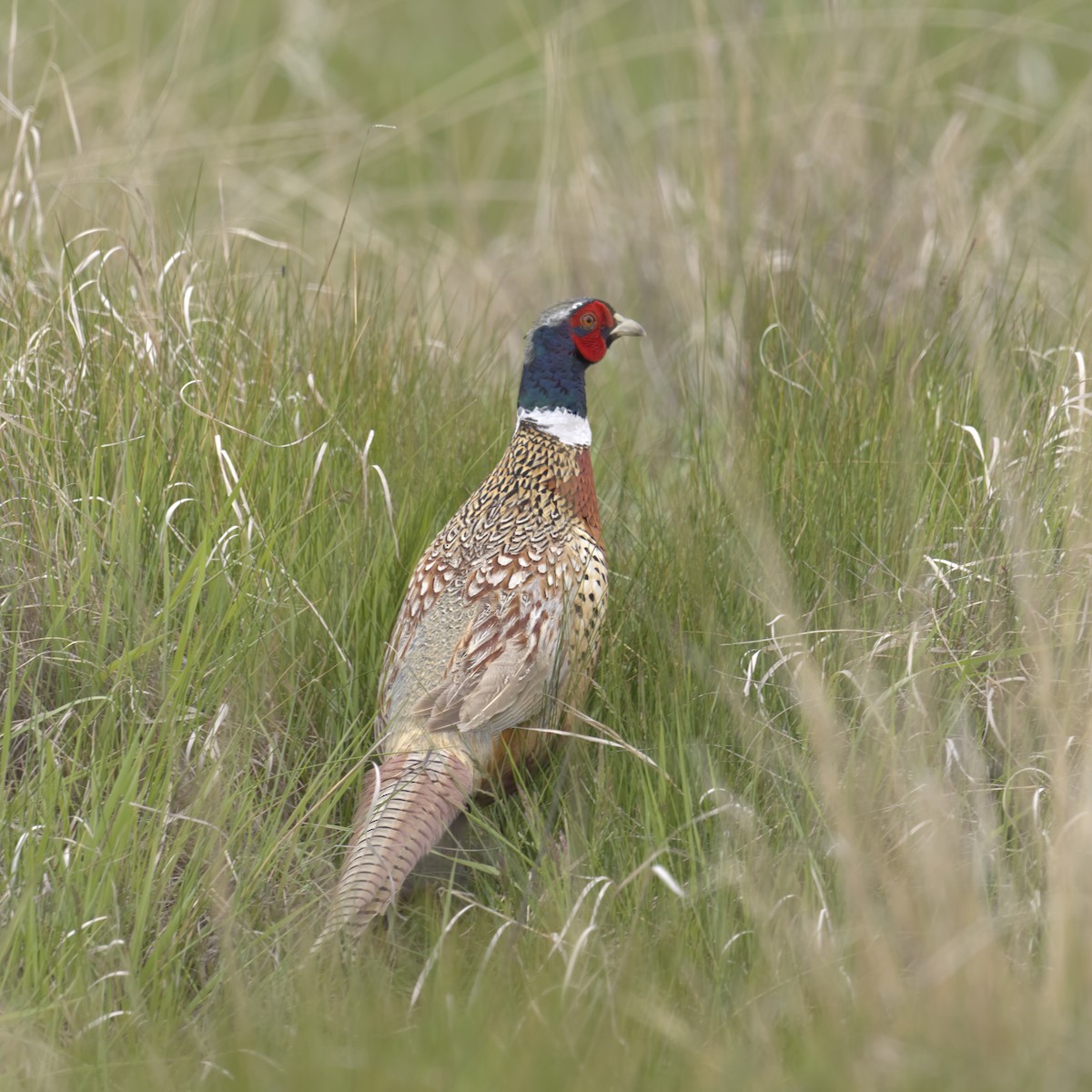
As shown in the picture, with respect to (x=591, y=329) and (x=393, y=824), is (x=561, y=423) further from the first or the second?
(x=393, y=824)

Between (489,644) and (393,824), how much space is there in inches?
19.7

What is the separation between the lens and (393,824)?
3139 mm

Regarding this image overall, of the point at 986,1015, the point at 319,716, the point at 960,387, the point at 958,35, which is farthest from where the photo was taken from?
the point at 958,35

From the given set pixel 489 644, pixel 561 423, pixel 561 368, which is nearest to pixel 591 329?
pixel 561 368

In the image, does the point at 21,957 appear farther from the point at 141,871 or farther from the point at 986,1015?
the point at 986,1015

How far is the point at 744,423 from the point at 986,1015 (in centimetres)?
257

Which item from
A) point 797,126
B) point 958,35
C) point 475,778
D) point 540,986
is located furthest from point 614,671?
point 958,35

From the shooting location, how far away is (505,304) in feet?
23.0

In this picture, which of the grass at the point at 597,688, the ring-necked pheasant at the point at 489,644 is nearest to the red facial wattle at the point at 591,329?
the ring-necked pheasant at the point at 489,644

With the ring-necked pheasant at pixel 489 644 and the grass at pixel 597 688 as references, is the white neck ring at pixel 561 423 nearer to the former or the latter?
the ring-necked pheasant at pixel 489 644

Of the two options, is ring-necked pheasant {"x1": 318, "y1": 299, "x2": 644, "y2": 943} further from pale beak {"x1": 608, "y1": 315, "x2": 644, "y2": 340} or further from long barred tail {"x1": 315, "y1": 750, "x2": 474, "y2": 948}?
pale beak {"x1": 608, "y1": 315, "x2": 644, "y2": 340}

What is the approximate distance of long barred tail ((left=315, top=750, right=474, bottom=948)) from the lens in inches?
117

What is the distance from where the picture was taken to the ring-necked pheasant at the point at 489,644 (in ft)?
10.6

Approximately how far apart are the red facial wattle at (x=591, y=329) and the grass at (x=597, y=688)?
1.23ft
